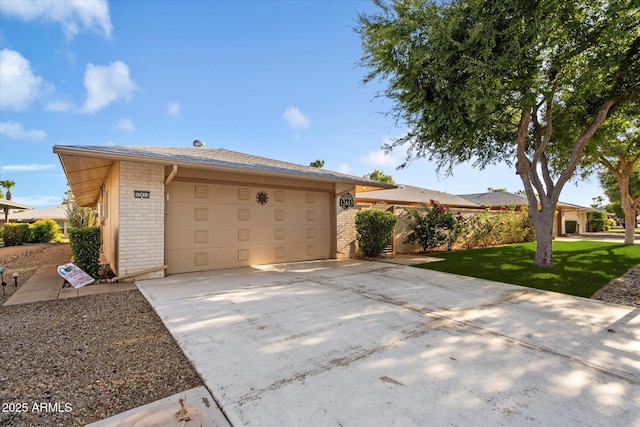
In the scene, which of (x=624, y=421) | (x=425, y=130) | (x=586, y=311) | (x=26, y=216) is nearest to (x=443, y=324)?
(x=624, y=421)

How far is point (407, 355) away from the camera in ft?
9.61

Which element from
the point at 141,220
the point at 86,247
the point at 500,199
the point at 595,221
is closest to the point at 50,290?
the point at 86,247

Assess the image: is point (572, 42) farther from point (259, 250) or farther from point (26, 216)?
point (26, 216)

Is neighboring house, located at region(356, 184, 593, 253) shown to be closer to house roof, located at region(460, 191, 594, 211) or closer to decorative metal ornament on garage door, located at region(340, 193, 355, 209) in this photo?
house roof, located at region(460, 191, 594, 211)

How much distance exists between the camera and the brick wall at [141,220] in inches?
247

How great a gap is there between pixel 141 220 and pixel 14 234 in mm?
17346

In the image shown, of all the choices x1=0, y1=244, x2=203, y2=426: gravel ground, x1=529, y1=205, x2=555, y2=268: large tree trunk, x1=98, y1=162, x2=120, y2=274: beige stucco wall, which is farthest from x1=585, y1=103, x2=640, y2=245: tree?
x1=98, y1=162, x2=120, y2=274: beige stucco wall

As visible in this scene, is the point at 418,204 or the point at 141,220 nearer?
the point at 141,220

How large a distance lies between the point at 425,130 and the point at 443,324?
5493 mm

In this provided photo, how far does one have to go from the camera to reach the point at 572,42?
21.6 feet

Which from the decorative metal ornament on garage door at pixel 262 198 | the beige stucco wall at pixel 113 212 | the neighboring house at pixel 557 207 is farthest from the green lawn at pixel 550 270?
the neighboring house at pixel 557 207

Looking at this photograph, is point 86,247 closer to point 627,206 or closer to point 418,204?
point 418,204

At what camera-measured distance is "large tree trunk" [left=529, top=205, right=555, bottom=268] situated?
25.5ft

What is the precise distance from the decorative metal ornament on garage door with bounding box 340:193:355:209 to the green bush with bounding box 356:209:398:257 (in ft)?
1.48
